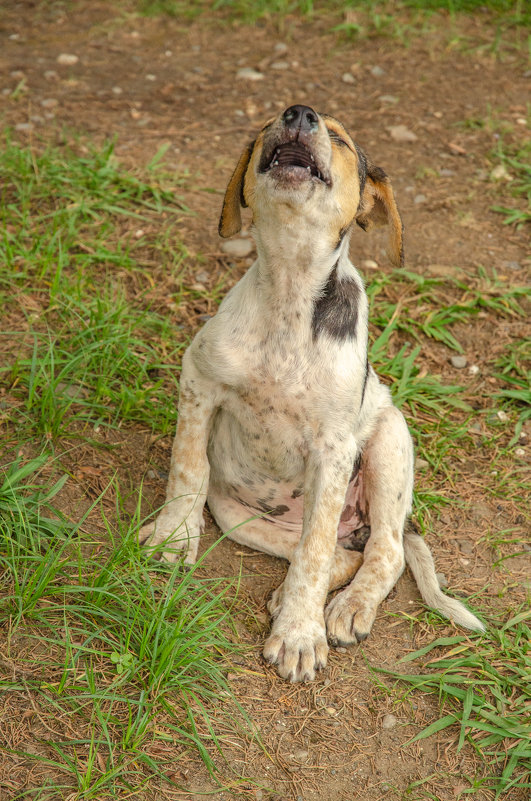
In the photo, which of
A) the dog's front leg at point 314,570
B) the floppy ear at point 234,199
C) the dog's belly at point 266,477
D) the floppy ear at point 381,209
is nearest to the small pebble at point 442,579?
the dog's belly at point 266,477

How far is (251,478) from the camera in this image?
4352 mm

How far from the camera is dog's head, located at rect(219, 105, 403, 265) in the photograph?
11.8 ft

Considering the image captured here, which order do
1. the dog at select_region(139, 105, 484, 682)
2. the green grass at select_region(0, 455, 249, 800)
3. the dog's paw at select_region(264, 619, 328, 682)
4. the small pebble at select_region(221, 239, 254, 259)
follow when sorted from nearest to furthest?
the green grass at select_region(0, 455, 249, 800)
the dog at select_region(139, 105, 484, 682)
the dog's paw at select_region(264, 619, 328, 682)
the small pebble at select_region(221, 239, 254, 259)

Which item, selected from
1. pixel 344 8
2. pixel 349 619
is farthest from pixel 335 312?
pixel 344 8

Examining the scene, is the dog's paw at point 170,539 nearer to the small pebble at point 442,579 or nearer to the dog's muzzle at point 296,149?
the small pebble at point 442,579

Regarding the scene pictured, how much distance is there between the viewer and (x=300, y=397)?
3.93 metres

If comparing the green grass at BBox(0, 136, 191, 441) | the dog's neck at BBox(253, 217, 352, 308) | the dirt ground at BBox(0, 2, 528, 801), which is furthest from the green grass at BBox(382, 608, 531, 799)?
the green grass at BBox(0, 136, 191, 441)

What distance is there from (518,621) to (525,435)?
5.05 feet

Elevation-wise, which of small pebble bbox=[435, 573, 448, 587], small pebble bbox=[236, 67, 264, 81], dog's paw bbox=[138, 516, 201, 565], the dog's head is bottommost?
small pebble bbox=[435, 573, 448, 587]

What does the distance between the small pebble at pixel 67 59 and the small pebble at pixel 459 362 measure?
4.89 m

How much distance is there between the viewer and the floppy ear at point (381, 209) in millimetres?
4113

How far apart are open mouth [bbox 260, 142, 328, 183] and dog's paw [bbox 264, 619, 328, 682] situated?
198 centimetres

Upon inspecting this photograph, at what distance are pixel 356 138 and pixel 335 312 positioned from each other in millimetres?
4155

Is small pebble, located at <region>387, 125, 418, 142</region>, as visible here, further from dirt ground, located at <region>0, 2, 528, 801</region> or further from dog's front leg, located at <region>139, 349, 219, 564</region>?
dog's front leg, located at <region>139, 349, 219, 564</region>
